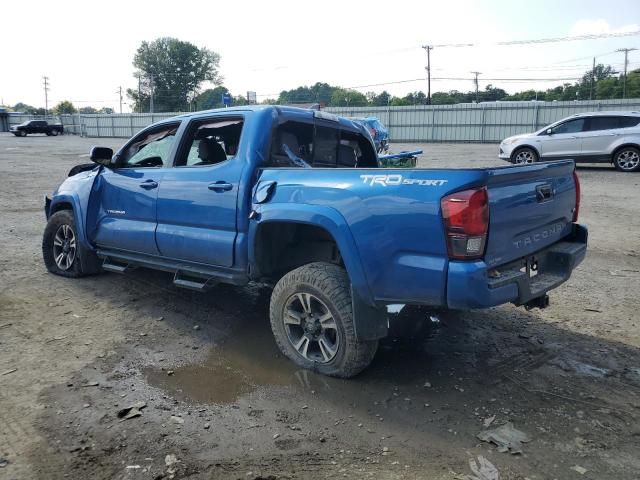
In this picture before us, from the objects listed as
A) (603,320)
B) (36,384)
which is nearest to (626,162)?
(603,320)

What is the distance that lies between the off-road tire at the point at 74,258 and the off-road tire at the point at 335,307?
295 cm

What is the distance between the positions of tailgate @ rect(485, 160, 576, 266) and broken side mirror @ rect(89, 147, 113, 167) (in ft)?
12.7

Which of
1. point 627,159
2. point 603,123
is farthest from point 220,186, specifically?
point 627,159

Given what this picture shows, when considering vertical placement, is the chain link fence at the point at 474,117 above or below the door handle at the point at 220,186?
above

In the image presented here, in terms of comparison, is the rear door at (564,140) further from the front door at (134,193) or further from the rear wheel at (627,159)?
the front door at (134,193)

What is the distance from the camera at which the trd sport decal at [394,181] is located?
3000 millimetres

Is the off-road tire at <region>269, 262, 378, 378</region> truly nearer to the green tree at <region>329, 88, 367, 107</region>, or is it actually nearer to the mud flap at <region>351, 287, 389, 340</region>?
the mud flap at <region>351, 287, 389, 340</region>

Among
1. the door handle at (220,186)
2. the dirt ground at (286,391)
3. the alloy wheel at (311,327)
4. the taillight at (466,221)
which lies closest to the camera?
the dirt ground at (286,391)

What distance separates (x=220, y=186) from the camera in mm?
4109

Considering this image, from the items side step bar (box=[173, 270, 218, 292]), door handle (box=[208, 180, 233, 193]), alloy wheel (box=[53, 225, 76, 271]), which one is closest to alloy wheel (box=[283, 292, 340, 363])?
side step bar (box=[173, 270, 218, 292])

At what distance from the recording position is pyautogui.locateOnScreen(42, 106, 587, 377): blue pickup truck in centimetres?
301

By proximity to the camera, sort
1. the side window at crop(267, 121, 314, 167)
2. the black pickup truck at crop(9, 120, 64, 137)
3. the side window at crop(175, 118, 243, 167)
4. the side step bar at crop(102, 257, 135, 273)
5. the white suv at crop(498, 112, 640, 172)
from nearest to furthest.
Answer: the side window at crop(267, 121, 314, 167), the side window at crop(175, 118, 243, 167), the side step bar at crop(102, 257, 135, 273), the white suv at crop(498, 112, 640, 172), the black pickup truck at crop(9, 120, 64, 137)

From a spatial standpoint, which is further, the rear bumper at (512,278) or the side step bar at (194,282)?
the side step bar at (194,282)

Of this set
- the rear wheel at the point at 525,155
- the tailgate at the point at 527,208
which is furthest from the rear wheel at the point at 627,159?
the tailgate at the point at 527,208
